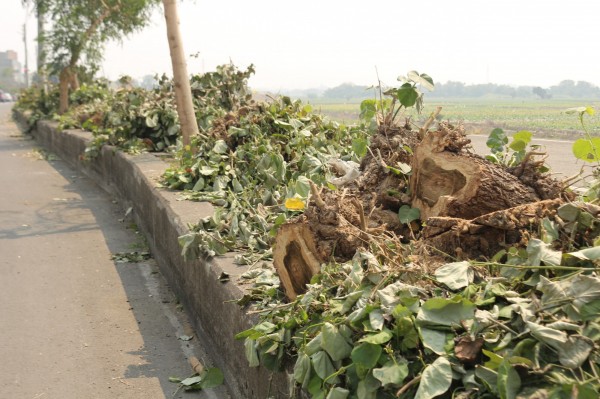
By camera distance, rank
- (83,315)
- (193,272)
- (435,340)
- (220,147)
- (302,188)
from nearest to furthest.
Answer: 1. (435,340)
2. (302,188)
3. (193,272)
4. (83,315)
5. (220,147)

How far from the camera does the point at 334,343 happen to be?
2.97m

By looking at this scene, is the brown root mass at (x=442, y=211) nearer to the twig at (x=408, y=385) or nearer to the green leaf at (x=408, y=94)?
the green leaf at (x=408, y=94)

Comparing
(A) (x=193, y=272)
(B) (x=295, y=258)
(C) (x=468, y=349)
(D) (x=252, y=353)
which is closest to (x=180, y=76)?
(A) (x=193, y=272)

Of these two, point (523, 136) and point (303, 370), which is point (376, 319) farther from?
point (523, 136)

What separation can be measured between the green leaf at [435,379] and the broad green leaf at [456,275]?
19.3 inches

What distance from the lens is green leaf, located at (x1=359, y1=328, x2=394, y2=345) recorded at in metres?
2.81

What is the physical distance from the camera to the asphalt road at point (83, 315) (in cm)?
467

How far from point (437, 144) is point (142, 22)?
19157 mm

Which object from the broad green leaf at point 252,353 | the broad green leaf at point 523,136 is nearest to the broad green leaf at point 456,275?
the broad green leaf at point 252,353

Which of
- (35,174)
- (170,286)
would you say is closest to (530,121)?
(170,286)

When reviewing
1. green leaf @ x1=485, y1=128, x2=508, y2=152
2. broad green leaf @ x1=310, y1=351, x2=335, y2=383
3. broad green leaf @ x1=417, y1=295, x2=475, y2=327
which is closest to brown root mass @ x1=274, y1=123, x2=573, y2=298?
broad green leaf @ x1=417, y1=295, x2=475, y2=327

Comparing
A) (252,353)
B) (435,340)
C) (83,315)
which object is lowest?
(83,315)

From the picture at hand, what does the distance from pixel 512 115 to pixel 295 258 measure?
13.5ft

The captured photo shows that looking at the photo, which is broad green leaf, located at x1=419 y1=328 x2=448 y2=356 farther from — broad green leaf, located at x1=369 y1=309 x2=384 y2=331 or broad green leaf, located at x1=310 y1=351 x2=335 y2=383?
broad green leaf, located at x1=310 y1=351 x2=335 y2=383
